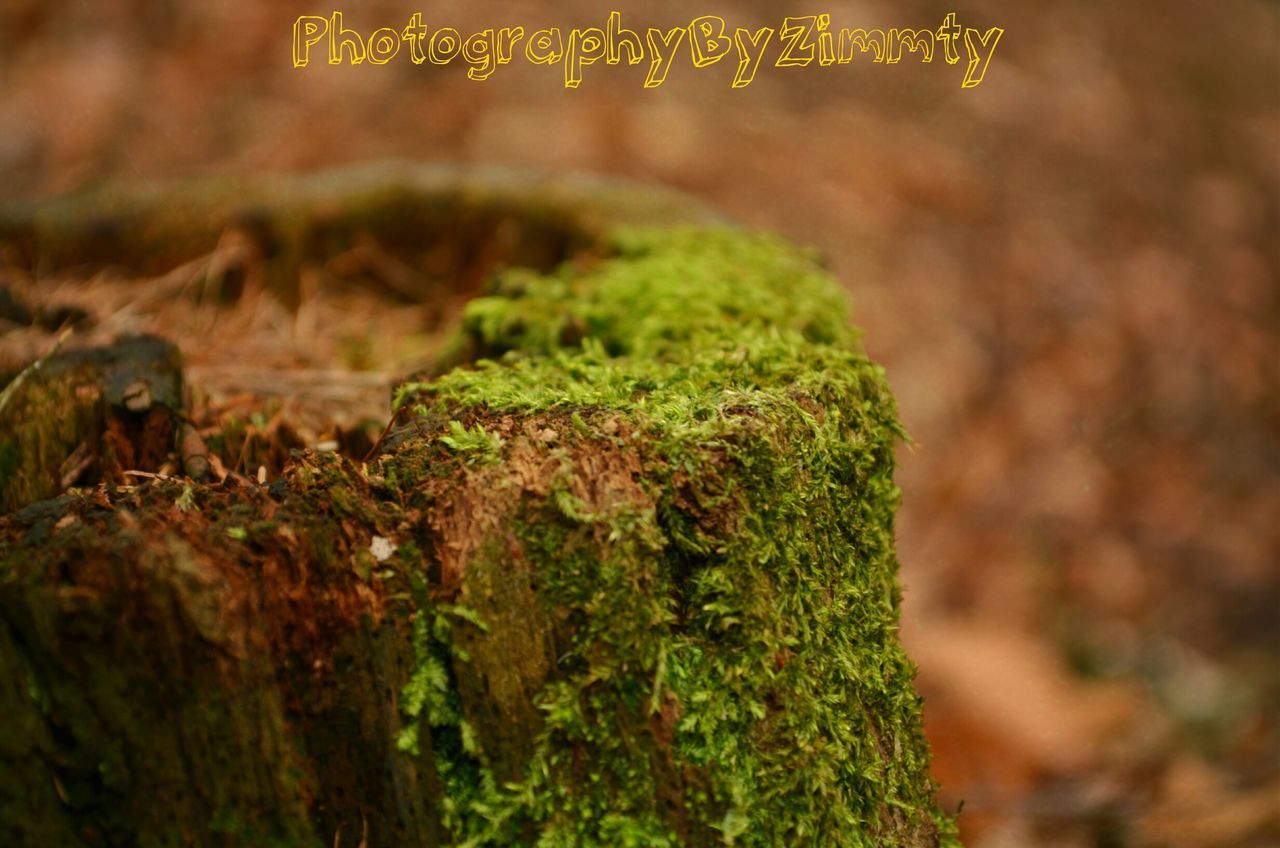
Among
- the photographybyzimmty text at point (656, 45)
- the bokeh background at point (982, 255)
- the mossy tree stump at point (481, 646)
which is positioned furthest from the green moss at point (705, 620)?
the photographybyzimmty text at point (656, 45)

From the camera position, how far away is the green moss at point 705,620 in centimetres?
117

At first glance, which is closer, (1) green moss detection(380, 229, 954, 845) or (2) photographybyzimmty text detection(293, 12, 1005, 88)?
(1) green moss detection(380, 229, 954, 845)

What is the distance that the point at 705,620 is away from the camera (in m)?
1.23

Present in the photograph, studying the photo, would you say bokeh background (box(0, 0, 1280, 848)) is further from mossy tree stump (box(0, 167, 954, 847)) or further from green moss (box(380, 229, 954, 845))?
mossy tree stump (box(0, 167, 954, 847))

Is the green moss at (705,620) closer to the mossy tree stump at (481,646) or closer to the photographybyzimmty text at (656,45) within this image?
the mossy tree stump at (481,646)

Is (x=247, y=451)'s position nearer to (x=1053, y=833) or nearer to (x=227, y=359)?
(x=227, y=359)

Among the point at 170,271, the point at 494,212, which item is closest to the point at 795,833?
the point at 494,212

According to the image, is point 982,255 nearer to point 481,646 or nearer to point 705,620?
point 705,620

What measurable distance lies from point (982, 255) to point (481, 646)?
4.89 meters

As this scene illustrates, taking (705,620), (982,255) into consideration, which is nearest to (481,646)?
(705,620)

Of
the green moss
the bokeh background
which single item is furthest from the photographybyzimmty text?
the green moss

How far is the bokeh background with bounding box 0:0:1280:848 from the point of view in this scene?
4.60m

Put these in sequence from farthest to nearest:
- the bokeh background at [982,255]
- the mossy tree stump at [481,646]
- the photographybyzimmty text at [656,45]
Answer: the photographybyzimmty text at [656,45]
the bokeh background at [982,255]
the mossy tree stump at [481,646]

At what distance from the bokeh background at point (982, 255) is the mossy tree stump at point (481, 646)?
2946 mm
